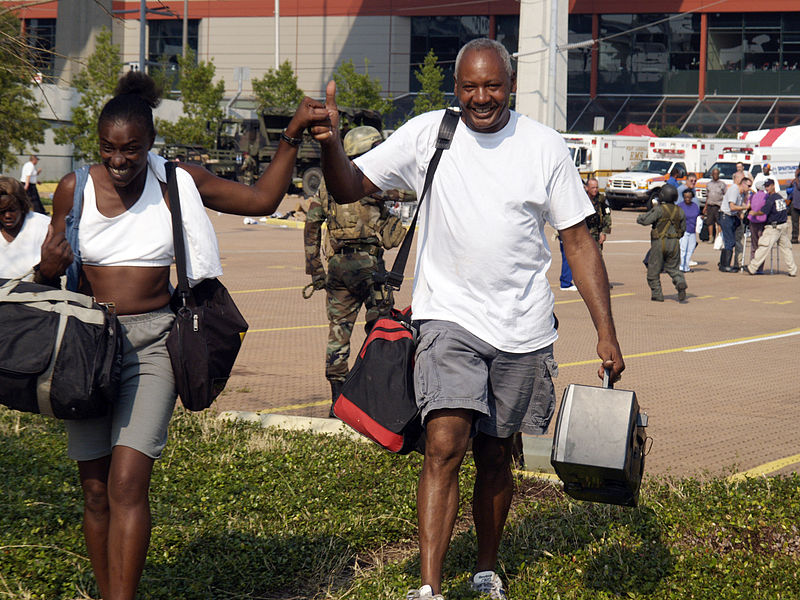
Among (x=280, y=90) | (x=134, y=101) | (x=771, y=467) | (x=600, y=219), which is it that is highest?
(x=280, y=90)

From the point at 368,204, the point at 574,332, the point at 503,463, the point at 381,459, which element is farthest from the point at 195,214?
the point at 574,332

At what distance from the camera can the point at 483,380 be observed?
395 centimetres

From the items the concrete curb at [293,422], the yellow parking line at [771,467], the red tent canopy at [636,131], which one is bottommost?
the yellow parking line at [771,467]

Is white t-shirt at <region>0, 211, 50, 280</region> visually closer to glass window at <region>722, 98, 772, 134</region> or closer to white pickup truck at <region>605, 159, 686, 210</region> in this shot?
white pickup truck at <region>605, 159, 686, 210</region>

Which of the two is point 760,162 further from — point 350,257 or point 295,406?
point 350,257

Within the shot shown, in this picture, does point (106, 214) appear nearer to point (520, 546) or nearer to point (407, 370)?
point (407, 370)

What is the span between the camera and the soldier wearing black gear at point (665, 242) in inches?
635

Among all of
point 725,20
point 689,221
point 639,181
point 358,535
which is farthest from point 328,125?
point 725,20

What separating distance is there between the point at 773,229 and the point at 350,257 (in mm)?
14400

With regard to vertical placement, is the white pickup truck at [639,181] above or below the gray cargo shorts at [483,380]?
above

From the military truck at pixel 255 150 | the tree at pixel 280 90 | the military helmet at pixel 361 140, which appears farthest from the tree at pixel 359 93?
the military helmet at pixel 361 140

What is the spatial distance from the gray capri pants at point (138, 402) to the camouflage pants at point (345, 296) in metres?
3.98

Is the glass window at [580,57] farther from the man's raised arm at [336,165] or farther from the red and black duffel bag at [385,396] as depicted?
the red and black duffel bag at [385,396]

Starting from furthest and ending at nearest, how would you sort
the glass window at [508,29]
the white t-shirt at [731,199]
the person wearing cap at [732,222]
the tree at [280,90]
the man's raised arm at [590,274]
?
the glass window at [508,29] < the tree at [280,90] < the white t-shirt at [731,199] < the person wearing cap at [732,222] < the man's raised arm at [590,274]
